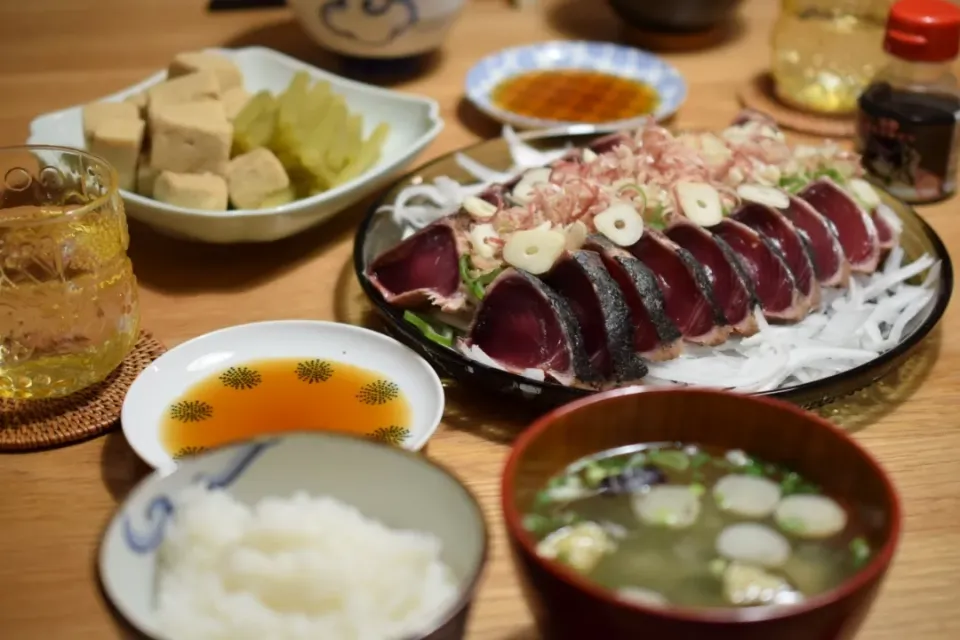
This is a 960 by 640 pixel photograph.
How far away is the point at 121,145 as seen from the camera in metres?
1.59

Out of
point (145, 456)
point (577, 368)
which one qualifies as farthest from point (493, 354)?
point (145, 456)

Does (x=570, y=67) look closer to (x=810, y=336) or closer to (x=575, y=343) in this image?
(x=810, y=336)

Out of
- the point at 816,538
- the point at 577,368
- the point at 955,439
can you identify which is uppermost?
the point at 816,538

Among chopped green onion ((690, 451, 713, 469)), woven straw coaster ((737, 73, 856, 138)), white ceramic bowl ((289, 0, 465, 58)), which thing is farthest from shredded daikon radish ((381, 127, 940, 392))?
white ceramic bowl ((289, 0, 465, 58))

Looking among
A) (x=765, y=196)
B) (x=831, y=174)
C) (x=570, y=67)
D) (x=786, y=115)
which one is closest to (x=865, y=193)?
(x=831, y=174)

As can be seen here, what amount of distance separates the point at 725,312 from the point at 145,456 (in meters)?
0.80

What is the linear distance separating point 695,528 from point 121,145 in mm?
1144

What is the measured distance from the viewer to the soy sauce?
1.80 metres

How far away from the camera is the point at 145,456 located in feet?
3.76

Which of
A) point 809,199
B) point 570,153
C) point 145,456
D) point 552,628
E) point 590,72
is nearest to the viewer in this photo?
point 552,628

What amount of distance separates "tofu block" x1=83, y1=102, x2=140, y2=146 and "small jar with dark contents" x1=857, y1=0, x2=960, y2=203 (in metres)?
1.32

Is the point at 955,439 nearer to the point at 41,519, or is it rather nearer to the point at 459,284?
the point at 459,284

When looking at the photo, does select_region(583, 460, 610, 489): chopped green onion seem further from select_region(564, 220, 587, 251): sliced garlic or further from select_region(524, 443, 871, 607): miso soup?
select_region(564, 220, 587, 251): sliced garlic

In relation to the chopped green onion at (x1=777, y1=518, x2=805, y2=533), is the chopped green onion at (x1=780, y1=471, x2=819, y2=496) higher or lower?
higher
